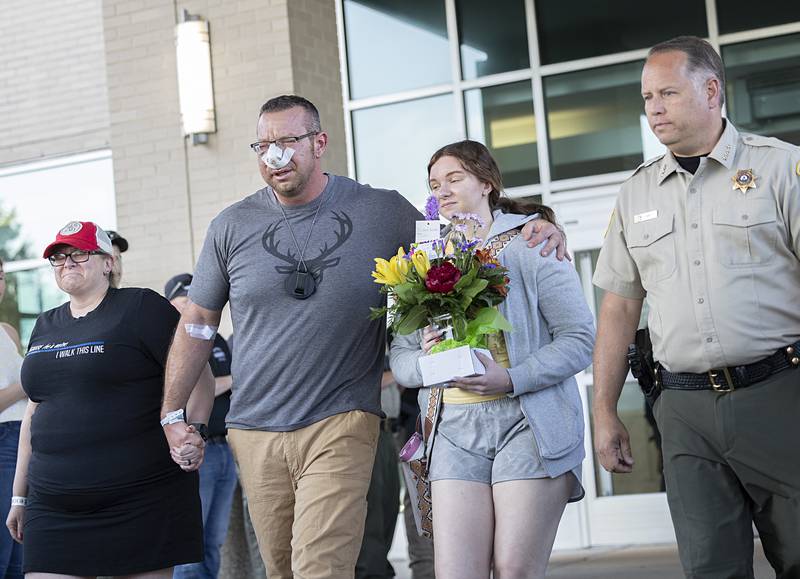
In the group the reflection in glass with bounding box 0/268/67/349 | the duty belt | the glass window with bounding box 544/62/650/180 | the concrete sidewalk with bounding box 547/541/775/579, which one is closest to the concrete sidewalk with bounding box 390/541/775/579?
the concrete sidewalk with bounding box 547/541/775/579

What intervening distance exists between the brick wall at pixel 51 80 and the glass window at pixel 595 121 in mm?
4951

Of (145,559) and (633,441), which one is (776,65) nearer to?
(633,441)

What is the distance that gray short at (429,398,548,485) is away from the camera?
417 cm

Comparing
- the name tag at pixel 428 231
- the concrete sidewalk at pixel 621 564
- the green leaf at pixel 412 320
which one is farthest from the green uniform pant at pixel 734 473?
the concrete sidewalk at pixel 621 564

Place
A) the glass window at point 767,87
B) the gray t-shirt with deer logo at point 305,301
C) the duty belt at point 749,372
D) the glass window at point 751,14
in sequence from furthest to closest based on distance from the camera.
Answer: the glass window at point 751,14 < the glass window at point 767,87 < the gray t-shirt with deer logo at point 305,301 < the duty belt at point 749,372

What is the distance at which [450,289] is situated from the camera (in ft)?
13.5

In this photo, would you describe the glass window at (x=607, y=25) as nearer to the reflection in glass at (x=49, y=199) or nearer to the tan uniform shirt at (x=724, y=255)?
the reflection in glass at (x=49, y=199)

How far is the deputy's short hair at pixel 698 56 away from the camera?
398cm

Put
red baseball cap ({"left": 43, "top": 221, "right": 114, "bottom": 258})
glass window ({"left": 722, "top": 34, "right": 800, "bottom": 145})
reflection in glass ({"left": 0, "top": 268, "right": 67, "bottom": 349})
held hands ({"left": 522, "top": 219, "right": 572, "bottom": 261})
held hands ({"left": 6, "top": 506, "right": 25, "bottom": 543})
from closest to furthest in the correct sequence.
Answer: held hands ({"left": 522, "top": 219, "right": 572, "bottom": 261}), red baseball cap ({"left": 43, "top": 221, "right": 114, "bottom": 258}), held hands ({"left": 6, "top": 506, "right": 25, "bottom": 543}), glass window ({"left": 722, "top": 34, "right": 800, "bottom": 145}), reflection in glass ({"left": 0, "top": 268, "right": 67, "bottom": 349})

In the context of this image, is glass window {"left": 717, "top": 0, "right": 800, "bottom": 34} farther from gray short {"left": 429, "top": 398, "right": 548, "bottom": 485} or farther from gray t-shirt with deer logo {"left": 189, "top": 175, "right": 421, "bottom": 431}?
gray short {"left": 429, "top": 398, "right": 548, "bottom": 485}

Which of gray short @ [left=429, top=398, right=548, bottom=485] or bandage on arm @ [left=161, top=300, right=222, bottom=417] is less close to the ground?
bandage on arm @ [left=161, top=300, right=222, bottom=417]

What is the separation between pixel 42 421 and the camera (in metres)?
5.18

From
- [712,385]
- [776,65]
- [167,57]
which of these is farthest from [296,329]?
[776,65]

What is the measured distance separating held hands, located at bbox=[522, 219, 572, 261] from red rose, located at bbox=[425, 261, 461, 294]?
0.48 meters
